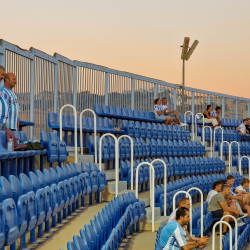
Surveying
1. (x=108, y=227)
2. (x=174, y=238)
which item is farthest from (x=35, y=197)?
(x=174, y=238)

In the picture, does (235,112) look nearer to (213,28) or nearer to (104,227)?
(213,28)

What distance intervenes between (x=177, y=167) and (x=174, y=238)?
3801mm

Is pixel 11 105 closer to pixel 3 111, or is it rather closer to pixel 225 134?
pixel 3 111

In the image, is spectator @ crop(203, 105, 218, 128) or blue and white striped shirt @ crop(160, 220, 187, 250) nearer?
blue and white striped shirt @ crop(160, 220, 187, 250)

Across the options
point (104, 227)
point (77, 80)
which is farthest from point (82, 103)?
point (104, 227)

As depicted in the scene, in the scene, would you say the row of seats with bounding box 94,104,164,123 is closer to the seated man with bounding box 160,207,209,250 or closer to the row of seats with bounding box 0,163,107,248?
the row of seats with bounding box 0,163,107,248

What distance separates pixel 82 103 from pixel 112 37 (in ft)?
12.9

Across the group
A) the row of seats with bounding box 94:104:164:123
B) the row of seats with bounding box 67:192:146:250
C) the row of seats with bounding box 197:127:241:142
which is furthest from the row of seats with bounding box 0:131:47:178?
the row of seats with bounding box 197:127:241:142

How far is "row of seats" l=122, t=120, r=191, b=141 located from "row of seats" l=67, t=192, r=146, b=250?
285 cm

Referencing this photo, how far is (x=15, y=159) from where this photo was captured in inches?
144

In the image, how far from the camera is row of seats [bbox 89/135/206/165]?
5.79 metres

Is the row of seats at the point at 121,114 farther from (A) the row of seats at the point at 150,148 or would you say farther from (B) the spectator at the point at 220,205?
(B) the spectator at the point at 220,205

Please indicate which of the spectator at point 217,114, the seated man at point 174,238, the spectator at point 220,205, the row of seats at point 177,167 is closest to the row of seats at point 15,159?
the seated man at point 174,238

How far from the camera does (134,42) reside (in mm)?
11945
